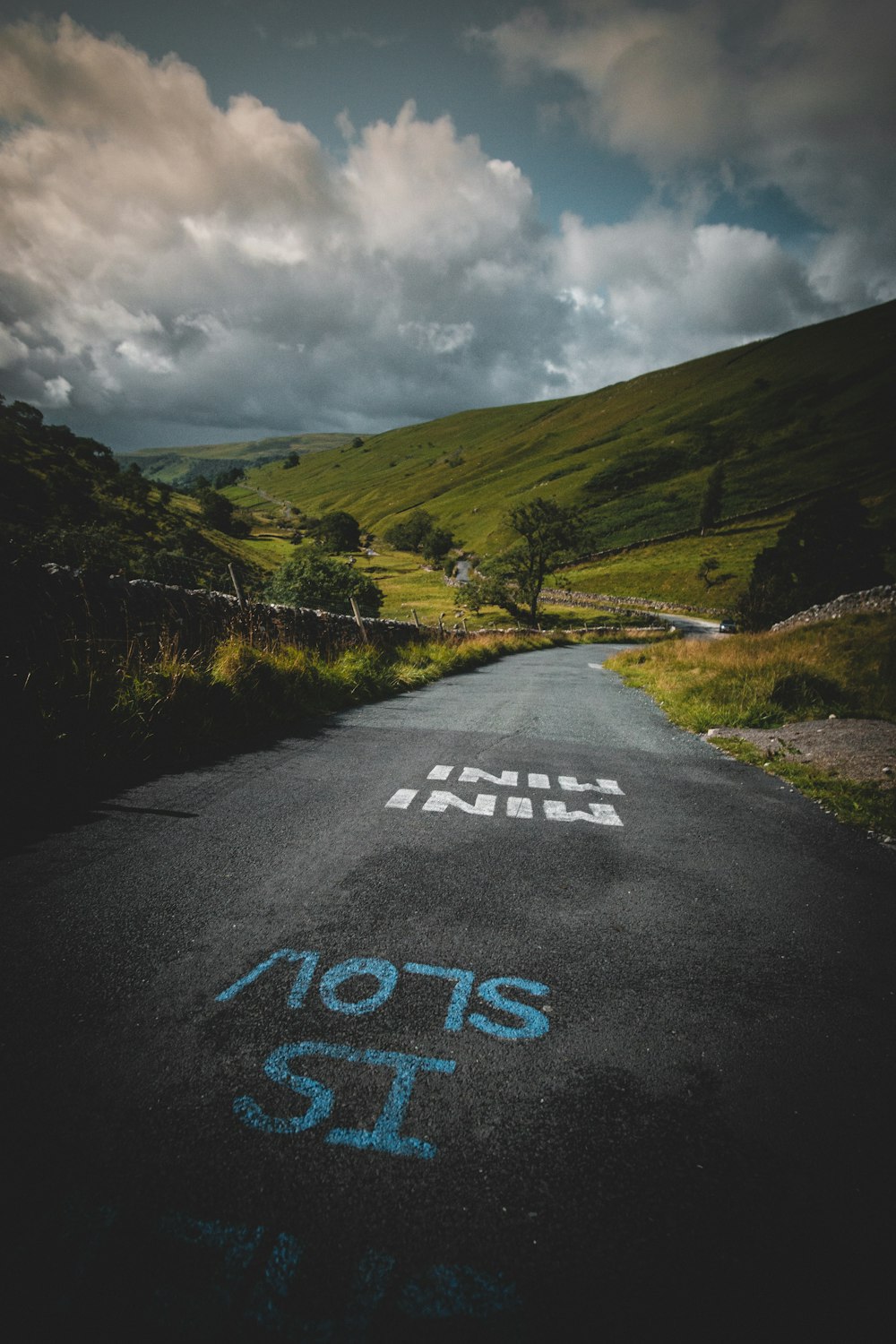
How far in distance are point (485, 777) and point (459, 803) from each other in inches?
34.0

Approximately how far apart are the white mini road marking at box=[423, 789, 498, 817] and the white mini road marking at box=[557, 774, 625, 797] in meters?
0.98

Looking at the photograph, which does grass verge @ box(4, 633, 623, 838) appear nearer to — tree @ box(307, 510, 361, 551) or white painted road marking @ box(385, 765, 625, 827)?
white painted road marking @ box(385, 765, 625, 827)

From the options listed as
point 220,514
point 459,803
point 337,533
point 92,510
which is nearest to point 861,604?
point 459,803

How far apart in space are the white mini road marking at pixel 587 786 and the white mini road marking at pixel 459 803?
3.20 feet

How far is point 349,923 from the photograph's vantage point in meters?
2.94

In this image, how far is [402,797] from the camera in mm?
4828

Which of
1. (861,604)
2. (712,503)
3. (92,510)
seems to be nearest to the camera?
(861,604)

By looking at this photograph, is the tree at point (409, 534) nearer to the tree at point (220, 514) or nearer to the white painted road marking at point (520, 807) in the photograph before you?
the tree at point (220, 514)

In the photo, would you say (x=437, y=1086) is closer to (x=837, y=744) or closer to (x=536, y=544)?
(x=837, y=744)

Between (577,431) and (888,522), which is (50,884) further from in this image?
(577,431)

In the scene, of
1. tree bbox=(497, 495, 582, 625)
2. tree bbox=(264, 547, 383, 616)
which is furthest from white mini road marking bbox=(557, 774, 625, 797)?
tree bbox=(497, 495, 582, 625)

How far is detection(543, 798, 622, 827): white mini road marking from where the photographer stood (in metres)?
4.66

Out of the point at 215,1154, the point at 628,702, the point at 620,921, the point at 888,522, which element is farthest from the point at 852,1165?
the point at 888,522

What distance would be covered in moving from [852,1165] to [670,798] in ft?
12.4
